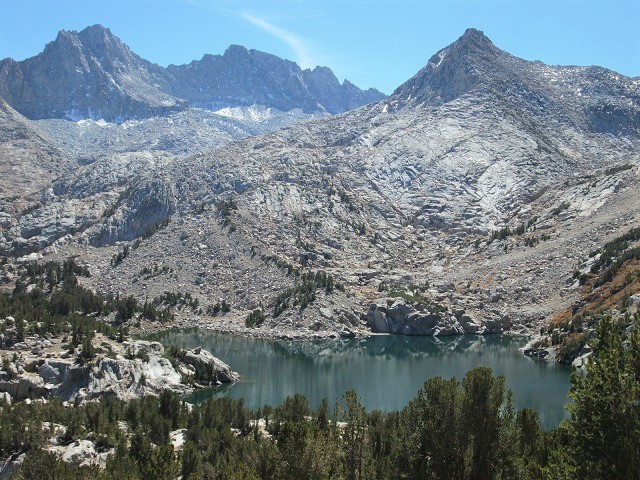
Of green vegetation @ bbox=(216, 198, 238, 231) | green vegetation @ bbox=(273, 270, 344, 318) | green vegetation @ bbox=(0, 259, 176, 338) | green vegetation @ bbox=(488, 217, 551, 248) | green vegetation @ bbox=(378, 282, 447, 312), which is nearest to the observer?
green vegetation @ bbox=(0, 259, 176, 338)

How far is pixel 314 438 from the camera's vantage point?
25.2 m

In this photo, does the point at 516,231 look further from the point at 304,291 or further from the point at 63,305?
the point at 63,305

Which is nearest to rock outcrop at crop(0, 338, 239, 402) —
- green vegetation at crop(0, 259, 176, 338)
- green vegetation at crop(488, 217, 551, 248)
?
green vegetation at crop(0, 259, 176, 338)

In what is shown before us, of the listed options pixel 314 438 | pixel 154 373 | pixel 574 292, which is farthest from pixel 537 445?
pixel 574 292

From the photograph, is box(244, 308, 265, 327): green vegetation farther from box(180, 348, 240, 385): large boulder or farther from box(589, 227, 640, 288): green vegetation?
box(589, 227, 640, 288): green vegetation

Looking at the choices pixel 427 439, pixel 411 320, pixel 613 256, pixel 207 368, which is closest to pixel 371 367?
pixel 207 368

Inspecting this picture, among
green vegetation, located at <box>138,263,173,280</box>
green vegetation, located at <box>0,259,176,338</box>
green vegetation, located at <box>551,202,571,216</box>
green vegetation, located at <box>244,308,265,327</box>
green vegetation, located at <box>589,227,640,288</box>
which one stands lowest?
green vegetation, located at <box>244,308,265,327</box>

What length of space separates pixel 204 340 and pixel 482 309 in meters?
54.4

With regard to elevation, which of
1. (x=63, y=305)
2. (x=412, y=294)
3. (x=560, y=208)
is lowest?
(x=63, y=305)

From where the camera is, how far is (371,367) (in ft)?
295

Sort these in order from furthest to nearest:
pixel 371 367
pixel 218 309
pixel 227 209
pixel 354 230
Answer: pixel 354 230
pixel 227 209
pixel 218 309
pixel 371 367

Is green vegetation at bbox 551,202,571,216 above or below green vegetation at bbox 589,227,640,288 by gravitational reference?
above

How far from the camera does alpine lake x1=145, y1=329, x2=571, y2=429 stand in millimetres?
69688

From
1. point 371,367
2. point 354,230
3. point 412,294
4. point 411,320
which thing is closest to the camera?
point 371,367
